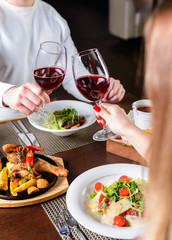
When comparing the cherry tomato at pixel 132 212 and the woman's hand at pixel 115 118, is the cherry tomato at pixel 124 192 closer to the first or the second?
the cherry tomato at pixel 132 212

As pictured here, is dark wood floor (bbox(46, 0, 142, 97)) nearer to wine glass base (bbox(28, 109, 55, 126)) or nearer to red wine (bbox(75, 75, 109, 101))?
wine glass base (bbox(28, 109, 55, 126))

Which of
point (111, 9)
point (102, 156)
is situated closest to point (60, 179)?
point (102, 156)

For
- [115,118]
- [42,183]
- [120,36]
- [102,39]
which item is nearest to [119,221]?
[42,183]

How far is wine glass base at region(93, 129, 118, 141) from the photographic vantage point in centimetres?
140

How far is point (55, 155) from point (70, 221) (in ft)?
1.38

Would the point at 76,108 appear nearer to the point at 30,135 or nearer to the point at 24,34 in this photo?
the point at 30,135

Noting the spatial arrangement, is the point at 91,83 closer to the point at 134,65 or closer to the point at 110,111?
the point at 110,111

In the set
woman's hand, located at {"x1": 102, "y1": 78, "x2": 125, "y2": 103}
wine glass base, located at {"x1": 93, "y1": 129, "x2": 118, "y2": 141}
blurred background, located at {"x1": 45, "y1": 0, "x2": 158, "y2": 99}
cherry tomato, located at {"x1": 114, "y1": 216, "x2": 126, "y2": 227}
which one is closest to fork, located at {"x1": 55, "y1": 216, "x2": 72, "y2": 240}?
cherry tomato, located at {"x1": 114, "y1": 216, "x2": 126, "y2": 227}

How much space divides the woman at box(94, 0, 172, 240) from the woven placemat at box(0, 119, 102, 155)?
2.72 ft

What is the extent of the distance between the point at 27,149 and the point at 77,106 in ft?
1.81

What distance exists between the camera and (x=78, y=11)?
834 centimetres

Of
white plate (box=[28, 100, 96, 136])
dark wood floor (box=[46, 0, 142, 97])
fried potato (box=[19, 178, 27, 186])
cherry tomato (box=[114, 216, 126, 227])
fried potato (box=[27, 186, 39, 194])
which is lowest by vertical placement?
dark wood floor (box=[46, 0, 142, 97])

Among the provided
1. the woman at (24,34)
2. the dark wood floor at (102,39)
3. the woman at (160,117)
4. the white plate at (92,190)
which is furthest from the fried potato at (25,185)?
the dark wood floor at (102,39)

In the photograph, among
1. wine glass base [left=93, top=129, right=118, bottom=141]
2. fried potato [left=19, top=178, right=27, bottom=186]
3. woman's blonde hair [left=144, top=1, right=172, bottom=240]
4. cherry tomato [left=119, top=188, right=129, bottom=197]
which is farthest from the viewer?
wine glass base [left=93, top=129, right=118, bottom=141]
